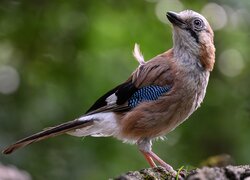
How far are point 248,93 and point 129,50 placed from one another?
2035mm

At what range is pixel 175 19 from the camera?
7582 millimetres

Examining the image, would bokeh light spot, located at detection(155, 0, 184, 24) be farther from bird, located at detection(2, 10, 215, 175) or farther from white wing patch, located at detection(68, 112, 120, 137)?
white wing patch, located at detection(68, 112, 120, 137)

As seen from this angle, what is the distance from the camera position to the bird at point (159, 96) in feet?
24.1

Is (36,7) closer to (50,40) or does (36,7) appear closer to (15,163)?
(50,40)

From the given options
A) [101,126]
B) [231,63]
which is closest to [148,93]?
[101,126]

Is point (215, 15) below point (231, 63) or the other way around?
the other way around

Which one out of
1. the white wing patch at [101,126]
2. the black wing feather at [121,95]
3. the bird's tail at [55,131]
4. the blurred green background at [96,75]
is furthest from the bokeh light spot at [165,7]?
the bird's tail at [55,131]

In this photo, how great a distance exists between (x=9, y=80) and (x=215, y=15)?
131 inches

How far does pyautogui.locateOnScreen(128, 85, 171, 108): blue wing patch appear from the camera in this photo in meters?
7.43

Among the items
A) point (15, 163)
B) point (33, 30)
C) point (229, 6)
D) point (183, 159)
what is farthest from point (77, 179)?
point (229, 6)

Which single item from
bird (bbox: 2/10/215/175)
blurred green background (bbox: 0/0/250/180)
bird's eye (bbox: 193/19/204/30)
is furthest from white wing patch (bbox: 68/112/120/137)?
blurred green background (bbox: 0/0/250/180)

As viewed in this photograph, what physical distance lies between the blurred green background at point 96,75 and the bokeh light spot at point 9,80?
15 millimetres

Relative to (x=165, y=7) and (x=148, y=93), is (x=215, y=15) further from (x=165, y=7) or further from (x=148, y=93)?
(x=148, y=93)

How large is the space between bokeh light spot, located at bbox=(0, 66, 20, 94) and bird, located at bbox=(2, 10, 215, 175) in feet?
8.90
